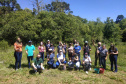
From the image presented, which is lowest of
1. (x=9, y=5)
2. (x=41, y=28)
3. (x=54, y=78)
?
(x=54, y=78)

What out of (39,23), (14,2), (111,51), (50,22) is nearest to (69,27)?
(50,22)

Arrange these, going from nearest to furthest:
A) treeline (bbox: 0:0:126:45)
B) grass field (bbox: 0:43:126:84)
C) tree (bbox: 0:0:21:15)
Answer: grass field (bbox: 0:43:126:84) → treeline (bbox: 0:0:126:45) → tree (bbox: 0:0:21:15)

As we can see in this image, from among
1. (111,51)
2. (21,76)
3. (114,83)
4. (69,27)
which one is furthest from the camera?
(69,27)

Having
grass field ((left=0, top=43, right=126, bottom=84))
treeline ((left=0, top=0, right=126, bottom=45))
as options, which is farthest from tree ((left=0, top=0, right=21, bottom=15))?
grass field ((left=0, top=43, right=126, bottom=84))

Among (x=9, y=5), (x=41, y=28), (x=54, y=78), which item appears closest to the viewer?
(x=54, y=78)

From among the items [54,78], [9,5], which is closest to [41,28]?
[54,78]

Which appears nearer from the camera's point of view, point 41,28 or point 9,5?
point 41,28

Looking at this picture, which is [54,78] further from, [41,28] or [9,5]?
[9,5]

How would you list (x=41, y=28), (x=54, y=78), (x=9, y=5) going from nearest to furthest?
(x=54, y=78) → (x=41, y=28) → (x=9, y=5)

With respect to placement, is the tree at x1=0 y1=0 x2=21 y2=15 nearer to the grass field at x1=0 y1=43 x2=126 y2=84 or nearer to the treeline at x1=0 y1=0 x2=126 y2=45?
the treeline at x1=0 y1=0 x2=126 y2=45

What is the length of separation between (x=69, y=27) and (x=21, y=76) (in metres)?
14.9

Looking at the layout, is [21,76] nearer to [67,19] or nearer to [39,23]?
[39,23]

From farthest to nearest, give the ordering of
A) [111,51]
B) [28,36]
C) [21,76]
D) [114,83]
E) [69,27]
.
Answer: [69,27]
[28,36]
[111,51]
[21,76]
[114,83]

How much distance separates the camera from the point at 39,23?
18.0 meters
